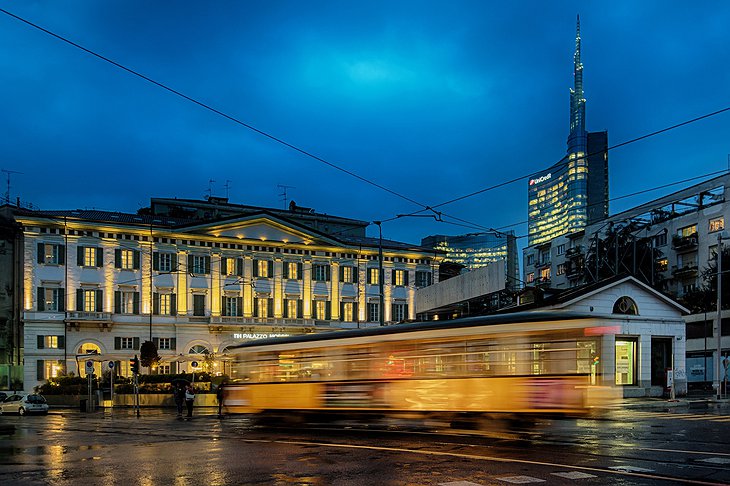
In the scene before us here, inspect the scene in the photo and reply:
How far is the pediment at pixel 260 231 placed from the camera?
228 feet

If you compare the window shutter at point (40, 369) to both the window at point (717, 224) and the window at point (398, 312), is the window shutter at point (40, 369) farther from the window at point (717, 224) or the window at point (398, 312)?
the window at point (717, 224)

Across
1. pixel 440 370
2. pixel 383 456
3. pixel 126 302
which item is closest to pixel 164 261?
pixel 126 302

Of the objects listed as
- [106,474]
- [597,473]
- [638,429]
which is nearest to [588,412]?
[638,429]

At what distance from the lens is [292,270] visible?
73.1m

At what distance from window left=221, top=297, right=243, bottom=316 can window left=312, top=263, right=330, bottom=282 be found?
300 inches

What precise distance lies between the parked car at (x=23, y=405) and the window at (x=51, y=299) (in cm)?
1873

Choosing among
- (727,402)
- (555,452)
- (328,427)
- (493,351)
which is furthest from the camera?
(727,402)

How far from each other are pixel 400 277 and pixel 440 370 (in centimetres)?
5558

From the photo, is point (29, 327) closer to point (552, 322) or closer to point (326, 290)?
point (326, 290)

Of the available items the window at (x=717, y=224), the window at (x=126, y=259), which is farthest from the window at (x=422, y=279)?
the window at (x=126, y=259)

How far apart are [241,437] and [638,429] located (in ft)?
35.9

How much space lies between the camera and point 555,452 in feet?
51.1

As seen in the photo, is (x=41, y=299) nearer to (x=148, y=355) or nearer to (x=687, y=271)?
(x=148, y=355)

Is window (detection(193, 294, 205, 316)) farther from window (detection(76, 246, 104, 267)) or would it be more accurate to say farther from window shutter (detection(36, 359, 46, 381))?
window shutter (detection(36, 359, 46, 381))
